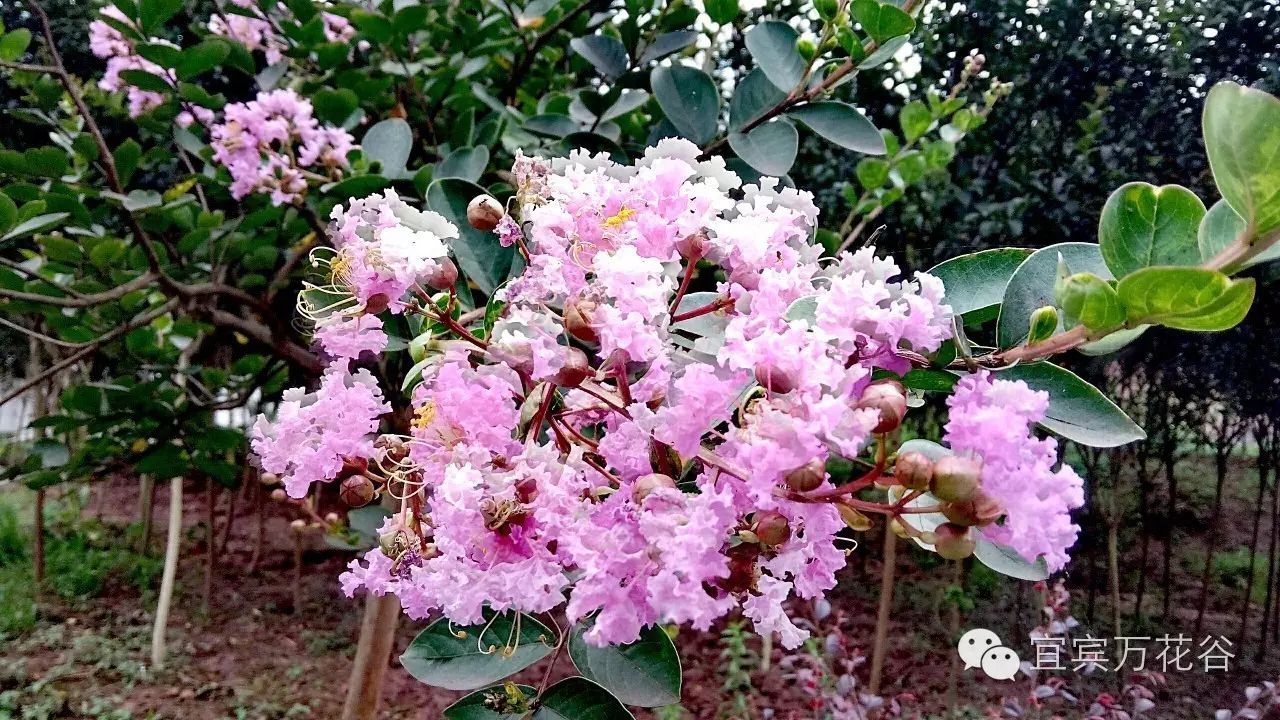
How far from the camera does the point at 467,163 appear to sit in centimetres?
97

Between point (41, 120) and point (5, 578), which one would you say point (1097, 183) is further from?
point (5, 578)

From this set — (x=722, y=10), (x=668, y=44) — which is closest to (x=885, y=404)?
(x=722, y=10)

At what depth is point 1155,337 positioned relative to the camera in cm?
190

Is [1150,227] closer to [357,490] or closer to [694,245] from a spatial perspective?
[694,245]

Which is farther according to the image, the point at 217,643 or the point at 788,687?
the point at 217,643

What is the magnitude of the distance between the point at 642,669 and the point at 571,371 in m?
0.22

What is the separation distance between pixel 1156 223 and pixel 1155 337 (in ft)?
5.84

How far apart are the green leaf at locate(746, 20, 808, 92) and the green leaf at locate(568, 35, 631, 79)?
12.6 inches

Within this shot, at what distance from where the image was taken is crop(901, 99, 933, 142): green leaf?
4.39 ft

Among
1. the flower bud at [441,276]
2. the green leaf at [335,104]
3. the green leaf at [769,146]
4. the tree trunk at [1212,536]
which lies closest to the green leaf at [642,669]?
the flower bud at [441,276]

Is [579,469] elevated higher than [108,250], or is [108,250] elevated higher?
[579,469]

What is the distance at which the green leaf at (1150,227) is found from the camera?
399 mm

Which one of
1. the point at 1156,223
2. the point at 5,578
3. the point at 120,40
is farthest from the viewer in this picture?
the point at 5,578

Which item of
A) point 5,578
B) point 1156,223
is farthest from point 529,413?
point 5,578
